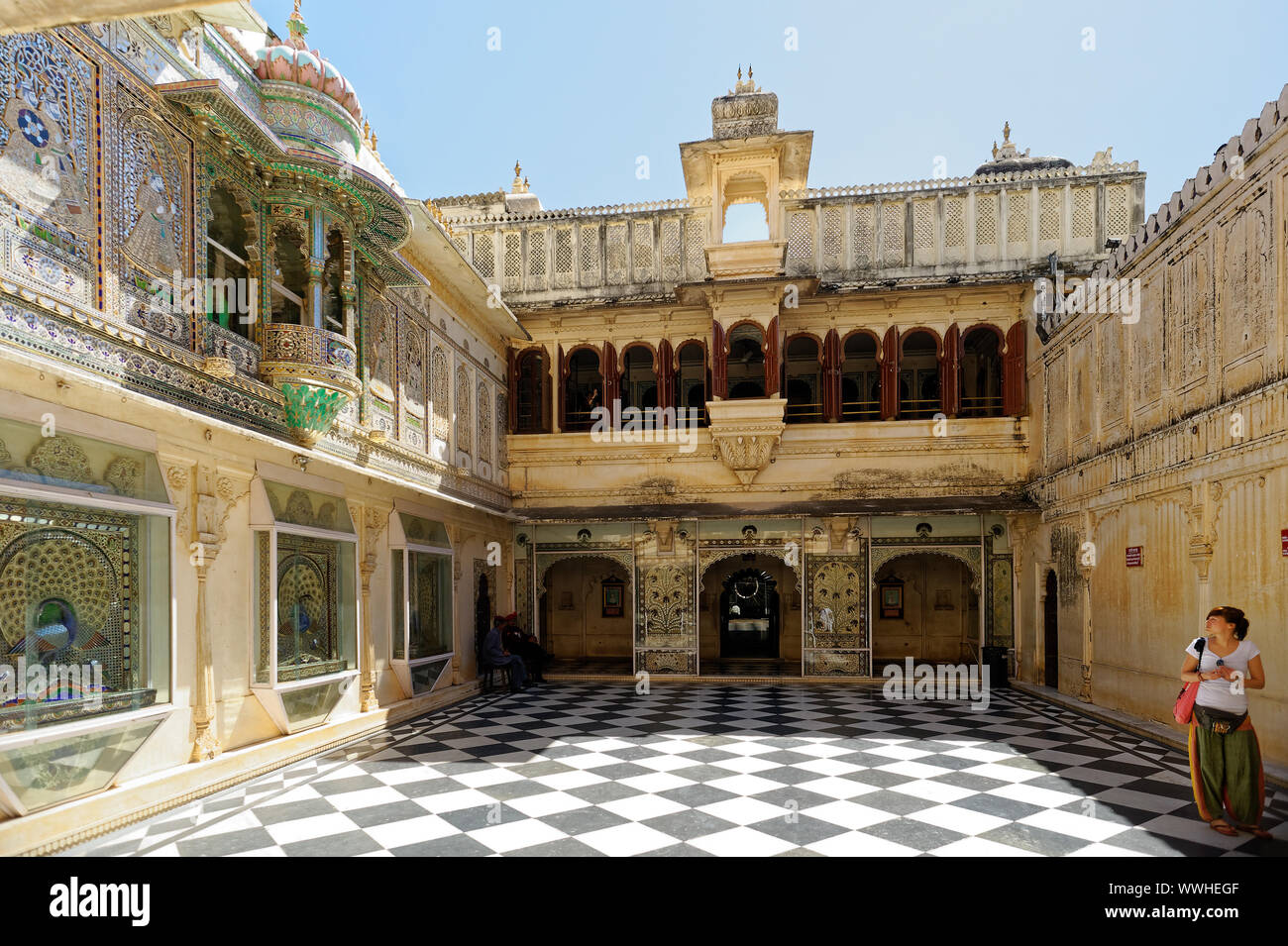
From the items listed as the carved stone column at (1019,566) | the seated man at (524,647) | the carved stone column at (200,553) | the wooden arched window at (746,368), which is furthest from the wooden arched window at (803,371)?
the carved stone column at (200,553)

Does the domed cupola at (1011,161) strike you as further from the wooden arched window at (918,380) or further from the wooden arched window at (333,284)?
the wooden arched window at (333,284)

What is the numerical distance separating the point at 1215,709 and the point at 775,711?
19.2 feet

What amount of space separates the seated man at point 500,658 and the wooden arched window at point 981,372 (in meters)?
8.62

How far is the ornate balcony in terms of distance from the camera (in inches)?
290

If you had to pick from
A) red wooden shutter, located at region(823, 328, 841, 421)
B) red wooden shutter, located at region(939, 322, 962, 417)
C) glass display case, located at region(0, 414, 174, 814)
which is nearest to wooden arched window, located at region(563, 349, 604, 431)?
red wooden shutter, located at region(823, 328, 841, 421)

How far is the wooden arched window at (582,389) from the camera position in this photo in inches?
577

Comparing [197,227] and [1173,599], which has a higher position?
[197,227]

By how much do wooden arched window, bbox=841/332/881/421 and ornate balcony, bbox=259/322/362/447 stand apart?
9663 millimetres

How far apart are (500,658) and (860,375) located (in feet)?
27.8

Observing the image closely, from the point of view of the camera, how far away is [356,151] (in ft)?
25.7
